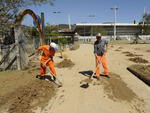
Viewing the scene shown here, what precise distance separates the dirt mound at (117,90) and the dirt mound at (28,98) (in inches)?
68.4

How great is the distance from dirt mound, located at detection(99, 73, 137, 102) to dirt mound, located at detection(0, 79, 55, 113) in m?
1.74

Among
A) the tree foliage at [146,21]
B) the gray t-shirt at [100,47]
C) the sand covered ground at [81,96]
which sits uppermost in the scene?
the tree foliage at [146,21]

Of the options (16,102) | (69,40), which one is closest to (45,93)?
(16,102)

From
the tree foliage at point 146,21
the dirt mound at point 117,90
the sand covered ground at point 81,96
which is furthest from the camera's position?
the tree foliage at point 146,21

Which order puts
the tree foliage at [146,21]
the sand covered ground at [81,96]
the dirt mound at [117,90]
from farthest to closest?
the tree foliage at [146,21], the dirt mound at [117,90], the sand covered ground at [81,96]

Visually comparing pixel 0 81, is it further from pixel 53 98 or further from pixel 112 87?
pixel 112 87

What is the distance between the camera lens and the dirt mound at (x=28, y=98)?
354 centimetres

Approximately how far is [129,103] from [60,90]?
211 cm

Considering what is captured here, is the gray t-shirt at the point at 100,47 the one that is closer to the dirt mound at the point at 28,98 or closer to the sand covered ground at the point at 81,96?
the sand covered ground at the point at 81,96

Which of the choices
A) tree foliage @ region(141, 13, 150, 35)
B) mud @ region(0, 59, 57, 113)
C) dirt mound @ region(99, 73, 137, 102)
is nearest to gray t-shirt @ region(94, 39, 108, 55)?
dirt mound @ region(99, 73, 137, 102)

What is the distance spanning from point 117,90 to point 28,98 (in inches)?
105

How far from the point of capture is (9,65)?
7.23 m

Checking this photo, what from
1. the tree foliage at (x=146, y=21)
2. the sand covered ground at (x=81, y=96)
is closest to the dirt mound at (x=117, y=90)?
the sand covered ground at (x=81, y=96)

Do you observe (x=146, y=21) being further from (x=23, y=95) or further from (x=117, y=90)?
(x=23, y=95)
